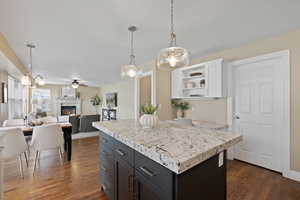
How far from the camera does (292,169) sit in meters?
2.34

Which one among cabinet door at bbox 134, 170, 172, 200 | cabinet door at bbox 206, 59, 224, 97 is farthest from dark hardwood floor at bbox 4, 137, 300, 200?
cabinet door at bbox 206, 59, 224, 97

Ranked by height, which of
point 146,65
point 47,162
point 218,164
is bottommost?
point 47,162

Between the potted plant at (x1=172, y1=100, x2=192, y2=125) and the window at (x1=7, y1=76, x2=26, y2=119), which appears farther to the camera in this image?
the window at (x1=7, y1=76, x2=26, y2=119)

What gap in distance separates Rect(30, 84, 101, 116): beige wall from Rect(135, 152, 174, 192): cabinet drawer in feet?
28.9

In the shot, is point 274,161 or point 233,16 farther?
point 274,161

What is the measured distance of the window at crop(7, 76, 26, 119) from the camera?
4.65 meters

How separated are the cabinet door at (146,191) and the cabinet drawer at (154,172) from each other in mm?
29

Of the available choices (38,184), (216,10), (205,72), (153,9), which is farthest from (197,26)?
(38,184)

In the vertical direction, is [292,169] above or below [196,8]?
below

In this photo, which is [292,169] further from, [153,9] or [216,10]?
[153,9]

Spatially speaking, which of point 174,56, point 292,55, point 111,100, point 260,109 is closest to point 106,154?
point 174,56

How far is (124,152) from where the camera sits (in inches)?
55.4

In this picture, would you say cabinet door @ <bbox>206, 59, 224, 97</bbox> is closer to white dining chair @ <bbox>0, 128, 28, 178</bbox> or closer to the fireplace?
white dining chair @ <bbox>0, 128, 28, 178</bbox>

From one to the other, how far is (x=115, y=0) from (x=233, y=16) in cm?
158
